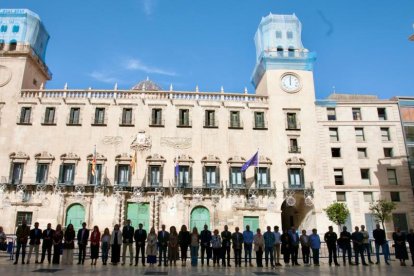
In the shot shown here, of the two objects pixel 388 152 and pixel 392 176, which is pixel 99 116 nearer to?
pixel 388 152

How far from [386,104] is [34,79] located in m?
37.3

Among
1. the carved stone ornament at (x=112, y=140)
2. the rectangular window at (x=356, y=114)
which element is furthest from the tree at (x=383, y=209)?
the carved stone ornament at (x=112, y=140)

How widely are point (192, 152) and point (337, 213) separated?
1375cm

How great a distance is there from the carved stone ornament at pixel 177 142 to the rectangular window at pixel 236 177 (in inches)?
183

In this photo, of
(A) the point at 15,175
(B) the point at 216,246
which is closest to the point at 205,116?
(A) the point at 15,175

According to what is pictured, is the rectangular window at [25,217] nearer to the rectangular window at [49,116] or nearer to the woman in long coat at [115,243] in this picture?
the rectangular window at [49,116]

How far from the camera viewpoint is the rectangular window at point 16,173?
30703mm

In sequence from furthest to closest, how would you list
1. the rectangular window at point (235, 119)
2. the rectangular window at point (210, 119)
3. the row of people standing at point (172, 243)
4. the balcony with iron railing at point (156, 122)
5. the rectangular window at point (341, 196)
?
the rectangular window at point (341, 196)
the rectangular window at point (235, 119)
the rectangular window at point (210, 119)
the balcony with iron railing at point (156, 122)
the row of people standing at point (172, 243)

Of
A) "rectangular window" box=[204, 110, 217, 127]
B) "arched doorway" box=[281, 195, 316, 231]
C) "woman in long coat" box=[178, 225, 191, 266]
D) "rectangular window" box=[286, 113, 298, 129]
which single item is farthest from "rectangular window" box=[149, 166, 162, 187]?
"woman in long coat" box=[178, 225, 191, 266]

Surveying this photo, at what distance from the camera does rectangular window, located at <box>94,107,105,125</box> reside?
1296 inches

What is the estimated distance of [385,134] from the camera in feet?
122

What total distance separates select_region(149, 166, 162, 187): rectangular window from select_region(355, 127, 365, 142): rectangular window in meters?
20.6

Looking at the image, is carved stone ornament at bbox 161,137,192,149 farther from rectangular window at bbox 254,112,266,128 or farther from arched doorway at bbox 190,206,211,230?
rectangular window at bbox 254,112,266,128

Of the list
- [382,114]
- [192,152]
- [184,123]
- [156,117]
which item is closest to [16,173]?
[156,117]
